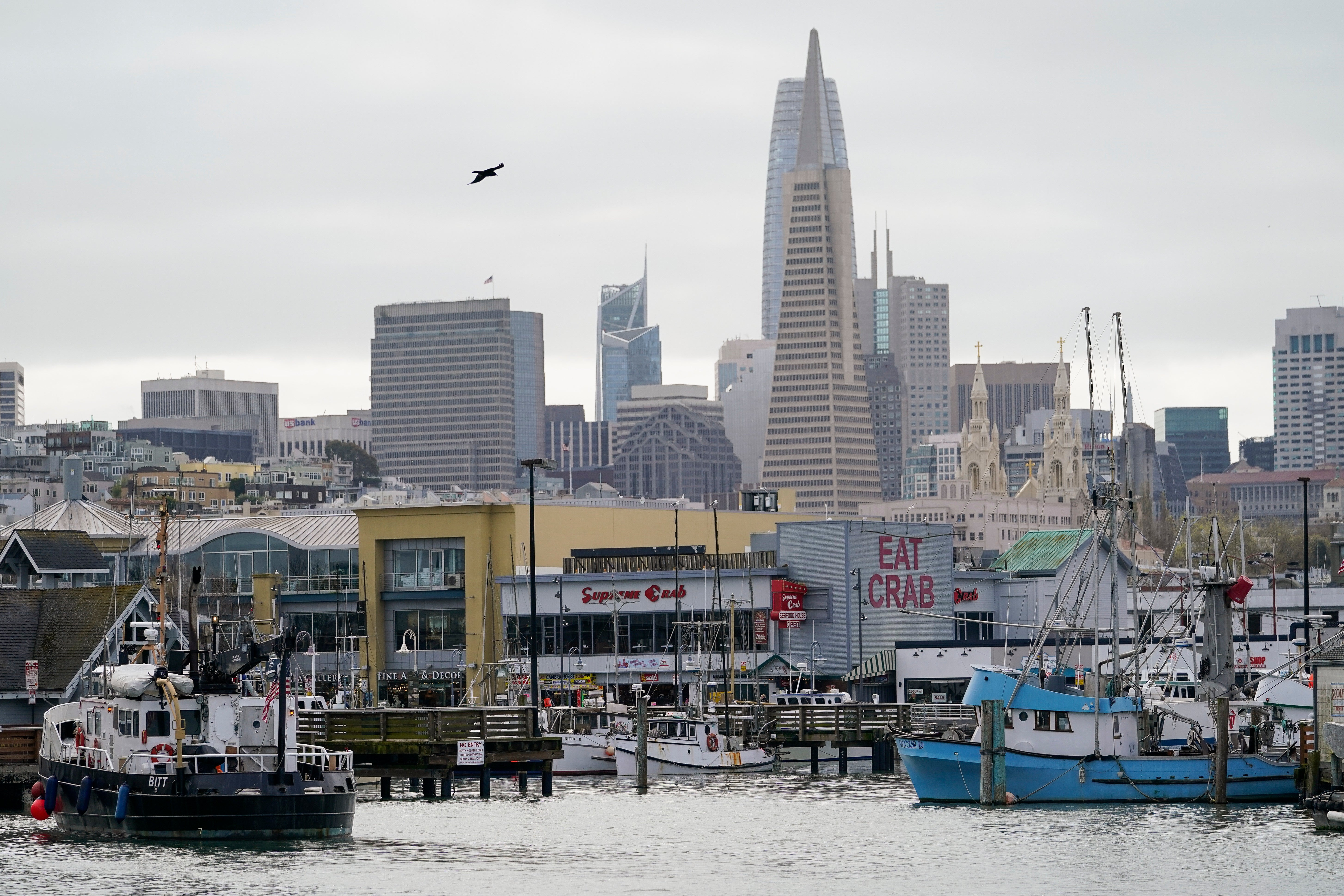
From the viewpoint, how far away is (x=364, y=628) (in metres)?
120

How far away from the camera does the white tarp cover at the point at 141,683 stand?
56719mm

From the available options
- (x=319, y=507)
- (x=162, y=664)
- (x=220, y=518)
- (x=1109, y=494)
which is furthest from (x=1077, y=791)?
(x=319, y=507)

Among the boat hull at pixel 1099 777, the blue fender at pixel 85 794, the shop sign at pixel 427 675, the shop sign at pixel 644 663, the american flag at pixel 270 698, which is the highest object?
the american flag at pixel 270 698

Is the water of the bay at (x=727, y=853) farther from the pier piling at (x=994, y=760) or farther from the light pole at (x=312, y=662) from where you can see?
the light pole at (x=312, y=662)

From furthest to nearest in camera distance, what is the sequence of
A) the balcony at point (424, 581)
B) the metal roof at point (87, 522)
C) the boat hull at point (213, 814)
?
1. the metal roof at point (87, 522)
2. the balcony at point (424, 581)
3. the boat hull at point (213, 814)

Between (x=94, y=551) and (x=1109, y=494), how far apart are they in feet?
131

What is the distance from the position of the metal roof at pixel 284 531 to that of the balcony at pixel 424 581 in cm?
411

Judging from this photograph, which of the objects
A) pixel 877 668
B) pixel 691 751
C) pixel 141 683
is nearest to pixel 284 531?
pixel 877 668

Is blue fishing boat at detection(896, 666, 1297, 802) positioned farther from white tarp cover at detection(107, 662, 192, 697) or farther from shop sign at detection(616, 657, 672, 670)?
shop sign at detection(616, 657, 672, 670)

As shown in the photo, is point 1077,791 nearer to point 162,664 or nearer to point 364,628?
point 162,664

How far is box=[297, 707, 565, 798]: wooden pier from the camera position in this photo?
71875mm

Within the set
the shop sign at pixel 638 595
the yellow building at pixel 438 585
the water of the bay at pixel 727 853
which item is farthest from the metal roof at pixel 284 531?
the water of the bay at pixel 727 853

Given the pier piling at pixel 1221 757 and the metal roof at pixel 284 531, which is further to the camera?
the metal roof at pixel 284 531

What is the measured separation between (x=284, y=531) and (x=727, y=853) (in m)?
75.5
